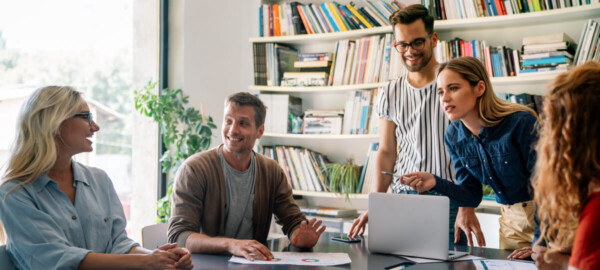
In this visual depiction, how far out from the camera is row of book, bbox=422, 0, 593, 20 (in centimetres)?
324

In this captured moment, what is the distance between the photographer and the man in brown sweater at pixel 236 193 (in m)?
2.27

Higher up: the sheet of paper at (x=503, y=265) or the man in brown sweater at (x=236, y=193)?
the man in brown sweater at (x=236, y=193)

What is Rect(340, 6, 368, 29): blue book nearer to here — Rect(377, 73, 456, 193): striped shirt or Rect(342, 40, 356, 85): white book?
Rect(342, 40, 356, 85): white book

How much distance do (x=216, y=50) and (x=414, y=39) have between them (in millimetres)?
2078

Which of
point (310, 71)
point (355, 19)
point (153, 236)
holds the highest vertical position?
point (355, 19)

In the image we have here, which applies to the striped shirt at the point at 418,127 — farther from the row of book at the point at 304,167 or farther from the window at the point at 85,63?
the window at the point at 85,63

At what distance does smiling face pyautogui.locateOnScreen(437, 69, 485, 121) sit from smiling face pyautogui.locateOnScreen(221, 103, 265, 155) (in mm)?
839

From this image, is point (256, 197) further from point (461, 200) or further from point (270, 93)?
point (270, 93)

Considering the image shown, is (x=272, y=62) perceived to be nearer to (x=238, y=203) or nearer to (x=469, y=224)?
(x=238, y=203)

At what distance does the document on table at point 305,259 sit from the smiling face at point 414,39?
987 millimetres

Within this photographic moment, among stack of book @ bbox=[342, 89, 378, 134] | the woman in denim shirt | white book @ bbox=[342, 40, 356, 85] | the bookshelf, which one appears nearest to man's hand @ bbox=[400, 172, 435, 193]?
the woman in denim shirt

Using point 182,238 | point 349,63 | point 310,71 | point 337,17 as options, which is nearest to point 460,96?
point 182,238

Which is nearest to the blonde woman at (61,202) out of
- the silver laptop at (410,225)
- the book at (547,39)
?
the silver laptop at (410,225)

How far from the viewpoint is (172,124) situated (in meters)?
3.90
